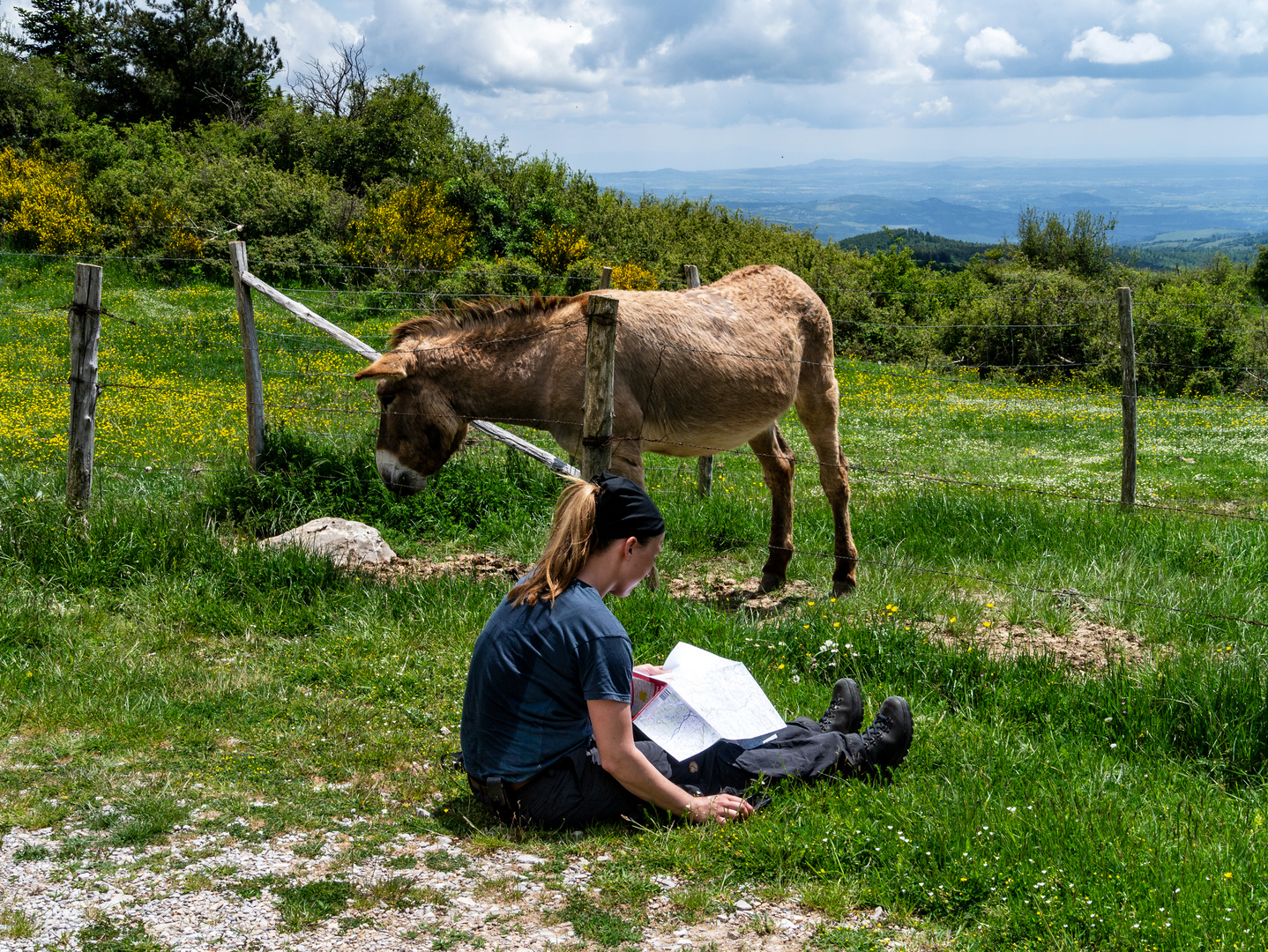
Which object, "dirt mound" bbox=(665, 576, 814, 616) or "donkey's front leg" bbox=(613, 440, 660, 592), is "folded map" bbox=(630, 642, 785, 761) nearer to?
"donkey's front leg" bbox=(613, 440, 660, 592)

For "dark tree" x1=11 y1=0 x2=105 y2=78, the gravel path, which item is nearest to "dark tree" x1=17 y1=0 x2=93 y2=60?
"dark tree" x1=11 y1=0 x2=105 y2=78

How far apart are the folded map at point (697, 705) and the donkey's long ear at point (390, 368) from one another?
3.06 metres

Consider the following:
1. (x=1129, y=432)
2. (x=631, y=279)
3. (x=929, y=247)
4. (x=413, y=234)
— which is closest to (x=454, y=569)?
(x=1129, y=432)

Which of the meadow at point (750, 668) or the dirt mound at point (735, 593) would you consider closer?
the meadow at point (750, 668)

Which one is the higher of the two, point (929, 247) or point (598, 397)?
point (929, 247)

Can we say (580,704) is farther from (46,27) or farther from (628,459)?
(46,27)

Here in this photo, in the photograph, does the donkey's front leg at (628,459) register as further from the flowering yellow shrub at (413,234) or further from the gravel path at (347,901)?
the flowering yellow shrub at (413,234)

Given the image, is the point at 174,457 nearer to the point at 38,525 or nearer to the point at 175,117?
the point at 38,525

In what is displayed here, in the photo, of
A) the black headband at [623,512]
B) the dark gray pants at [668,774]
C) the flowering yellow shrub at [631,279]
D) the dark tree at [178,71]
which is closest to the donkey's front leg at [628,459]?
the dark gray pants at [668,774]

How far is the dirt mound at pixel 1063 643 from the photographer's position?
5.18m

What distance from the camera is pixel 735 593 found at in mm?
6832

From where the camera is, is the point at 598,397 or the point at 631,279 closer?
the point at 598,397

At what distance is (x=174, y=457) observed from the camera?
9.31 m

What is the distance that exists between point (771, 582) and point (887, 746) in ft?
10.4
